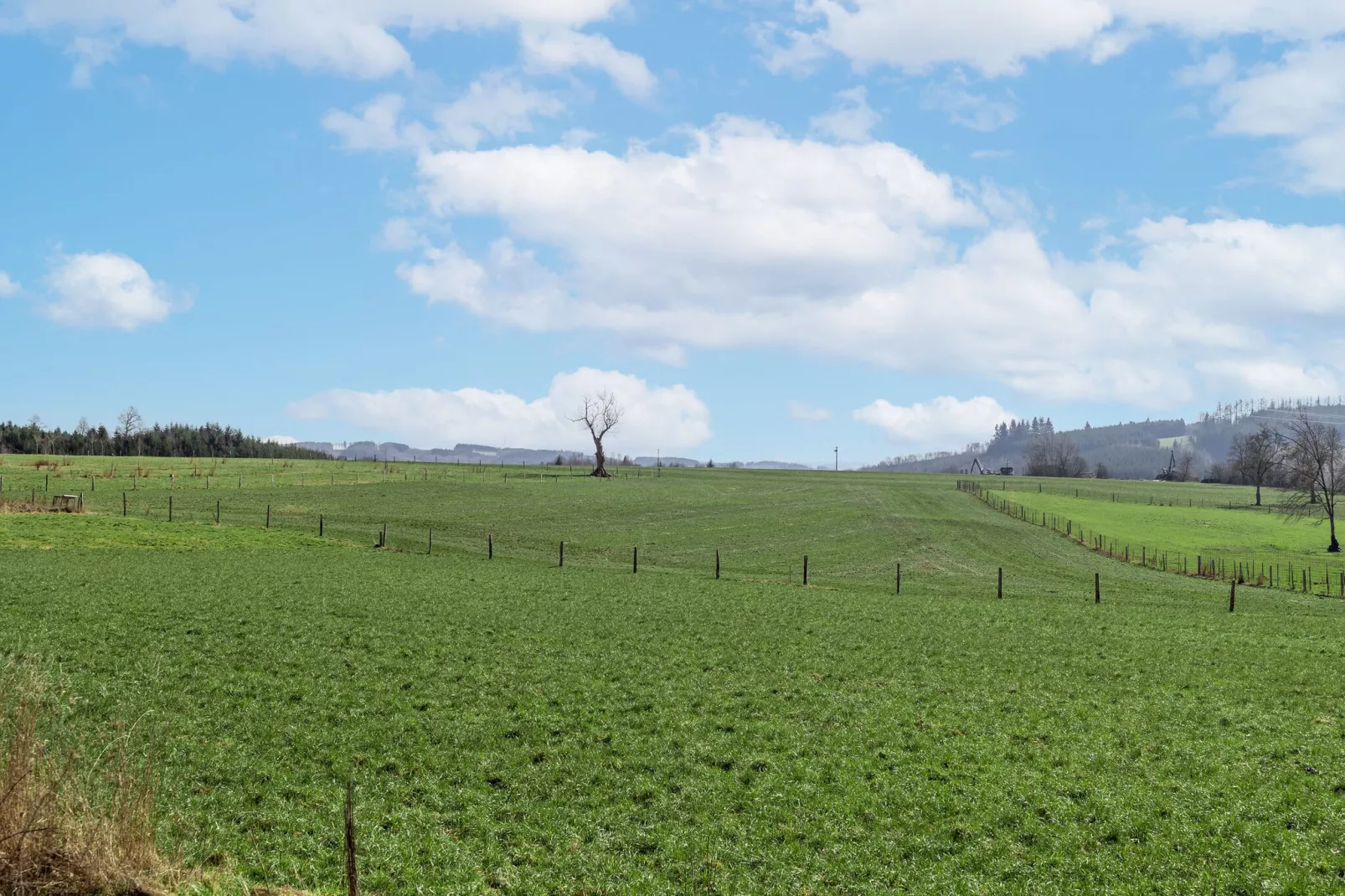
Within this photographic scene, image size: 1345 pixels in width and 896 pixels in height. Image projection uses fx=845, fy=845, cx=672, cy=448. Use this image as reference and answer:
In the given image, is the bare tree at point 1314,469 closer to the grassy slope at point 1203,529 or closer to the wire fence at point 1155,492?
the grassy slope at point 1203,529

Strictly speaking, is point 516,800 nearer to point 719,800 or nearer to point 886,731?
point 719,800

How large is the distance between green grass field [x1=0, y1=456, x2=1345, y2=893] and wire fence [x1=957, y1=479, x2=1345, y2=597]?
17862mm

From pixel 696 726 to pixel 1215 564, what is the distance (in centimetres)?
6483

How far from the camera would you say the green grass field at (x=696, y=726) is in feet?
37.7

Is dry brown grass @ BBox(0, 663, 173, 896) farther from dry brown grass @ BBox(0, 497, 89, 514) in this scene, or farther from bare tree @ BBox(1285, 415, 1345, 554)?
bare tree @ BBox(1285, 415, 1345, 554)

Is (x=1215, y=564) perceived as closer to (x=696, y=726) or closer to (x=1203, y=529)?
(x=1203, y=529)

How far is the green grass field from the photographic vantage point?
37.7ft

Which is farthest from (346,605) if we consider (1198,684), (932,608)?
(1198,684)

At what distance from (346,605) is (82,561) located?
17985 millimetres

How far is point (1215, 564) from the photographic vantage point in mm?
66125

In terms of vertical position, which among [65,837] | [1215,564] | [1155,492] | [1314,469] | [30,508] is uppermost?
[1314,469]

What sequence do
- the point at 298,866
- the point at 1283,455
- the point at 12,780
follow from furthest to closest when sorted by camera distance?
the point at 1283,455, the point at 298,866, the point at 12,780

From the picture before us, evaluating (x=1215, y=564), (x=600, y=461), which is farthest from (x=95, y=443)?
(x=1215, y=564)

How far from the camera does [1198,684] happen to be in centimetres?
2175
